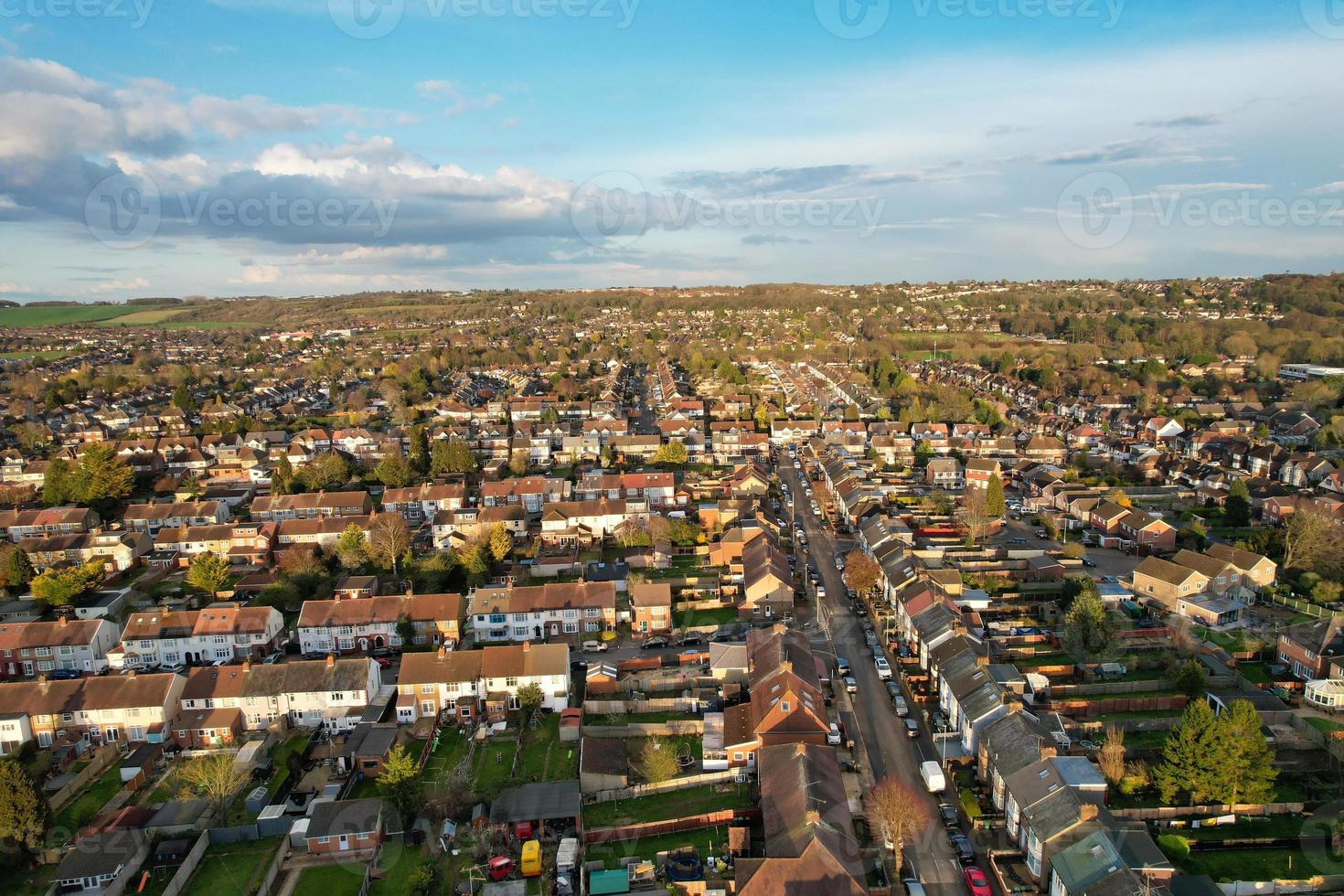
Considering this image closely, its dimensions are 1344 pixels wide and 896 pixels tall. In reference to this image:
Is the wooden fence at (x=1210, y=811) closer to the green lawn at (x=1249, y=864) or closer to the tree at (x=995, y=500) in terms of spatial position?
the green lawn at (x=1249, y=864)

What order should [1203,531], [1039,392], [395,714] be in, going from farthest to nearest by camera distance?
[1039,392] → [1203,531] → [395,714]

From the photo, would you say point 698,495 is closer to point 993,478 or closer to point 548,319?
point 993,478

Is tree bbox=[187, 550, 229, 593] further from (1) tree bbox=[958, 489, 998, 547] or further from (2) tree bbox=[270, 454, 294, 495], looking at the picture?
(1) tree bbox=[958, 489, 998, 547]

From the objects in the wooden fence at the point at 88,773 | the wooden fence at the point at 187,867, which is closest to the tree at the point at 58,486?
the wooden fence at the point at 88,773

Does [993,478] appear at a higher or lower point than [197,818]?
higher

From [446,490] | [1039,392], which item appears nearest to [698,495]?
[446,490]

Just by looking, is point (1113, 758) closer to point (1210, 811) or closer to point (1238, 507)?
point (1210, 811)

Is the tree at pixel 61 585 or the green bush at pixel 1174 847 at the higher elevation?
the tree at pixel 61 585
